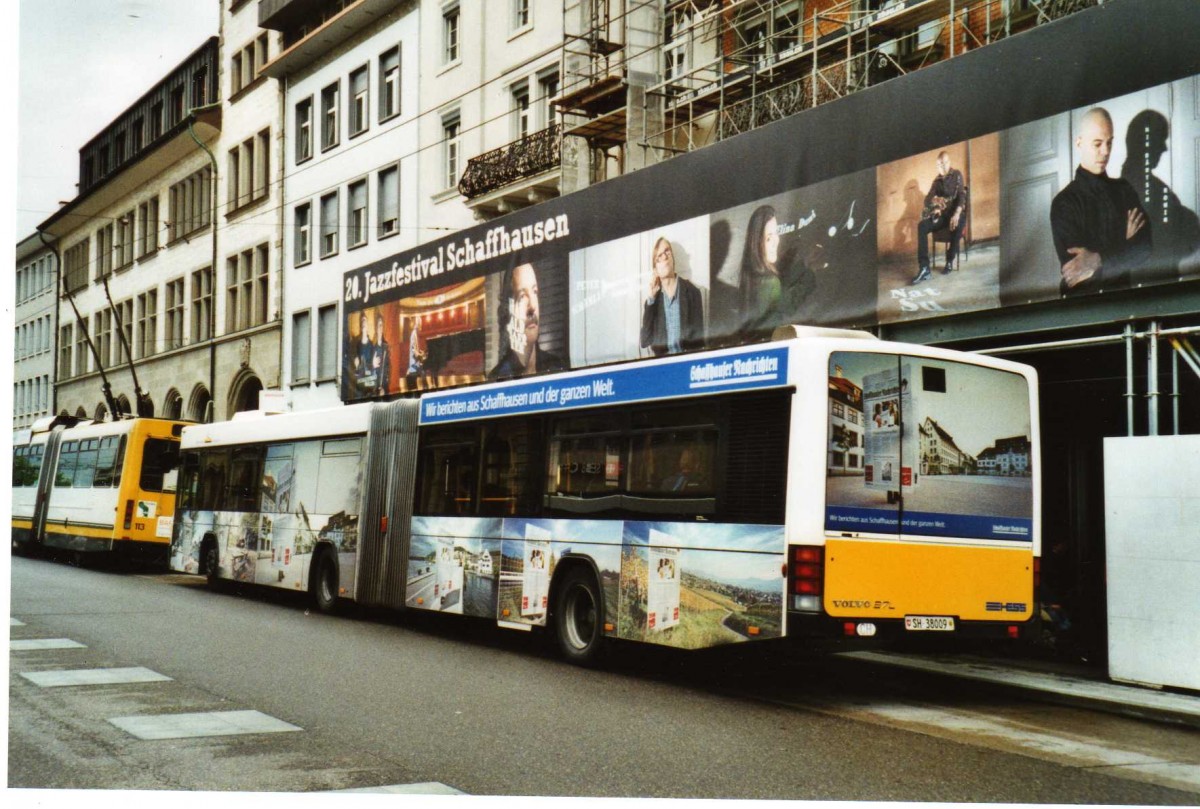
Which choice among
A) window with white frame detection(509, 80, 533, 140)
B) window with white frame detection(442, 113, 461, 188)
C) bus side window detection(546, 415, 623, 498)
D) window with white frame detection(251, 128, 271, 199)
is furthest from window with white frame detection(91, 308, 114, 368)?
bus side window detection(546, 415, 623, 498)

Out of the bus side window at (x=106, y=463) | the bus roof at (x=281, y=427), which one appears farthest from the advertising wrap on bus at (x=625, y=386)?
the bus side window at (x=106, y=463)

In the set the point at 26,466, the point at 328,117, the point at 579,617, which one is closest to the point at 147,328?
the point at 328,117

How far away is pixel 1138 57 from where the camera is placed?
39.0 ft

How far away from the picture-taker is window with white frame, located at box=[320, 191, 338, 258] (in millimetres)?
36344

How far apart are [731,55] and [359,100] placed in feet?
57.5

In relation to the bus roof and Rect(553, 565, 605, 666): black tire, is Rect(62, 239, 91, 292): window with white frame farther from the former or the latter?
Rect(553, 565, 605, 666): black tire

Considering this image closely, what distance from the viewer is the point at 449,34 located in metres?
32.1

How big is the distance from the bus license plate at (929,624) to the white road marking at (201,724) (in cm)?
440

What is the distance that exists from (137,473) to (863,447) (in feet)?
64.3

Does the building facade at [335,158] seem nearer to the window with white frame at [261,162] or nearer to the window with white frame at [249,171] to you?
the window with white frame at [261,162]

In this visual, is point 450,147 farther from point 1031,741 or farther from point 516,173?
point 1031,741

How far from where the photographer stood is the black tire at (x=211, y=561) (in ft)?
71.5

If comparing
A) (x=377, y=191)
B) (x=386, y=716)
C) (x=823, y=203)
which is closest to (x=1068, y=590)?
(x=823, y=203)

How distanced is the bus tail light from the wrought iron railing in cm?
1657
